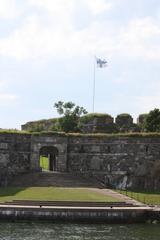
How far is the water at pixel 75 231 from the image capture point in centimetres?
2672

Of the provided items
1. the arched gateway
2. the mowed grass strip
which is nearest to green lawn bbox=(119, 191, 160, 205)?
the mowed grass strip

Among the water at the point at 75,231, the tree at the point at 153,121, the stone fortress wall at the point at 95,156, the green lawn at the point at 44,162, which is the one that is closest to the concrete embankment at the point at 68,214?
the water at the point at 75,231

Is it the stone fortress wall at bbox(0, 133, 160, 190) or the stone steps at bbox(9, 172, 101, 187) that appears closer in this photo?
the stone steps at bbox(9, 172, 101, 187)

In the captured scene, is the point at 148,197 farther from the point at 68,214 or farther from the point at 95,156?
the point at 95,156

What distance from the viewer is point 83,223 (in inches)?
1236

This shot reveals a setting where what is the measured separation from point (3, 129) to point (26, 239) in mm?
25275

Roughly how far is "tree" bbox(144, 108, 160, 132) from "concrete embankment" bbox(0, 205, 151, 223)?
22.9 m

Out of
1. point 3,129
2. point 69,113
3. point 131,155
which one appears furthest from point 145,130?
point 3,129

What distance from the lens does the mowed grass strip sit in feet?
116

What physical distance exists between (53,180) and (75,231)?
16.6m

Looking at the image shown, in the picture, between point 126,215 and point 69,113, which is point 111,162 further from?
point 126,215

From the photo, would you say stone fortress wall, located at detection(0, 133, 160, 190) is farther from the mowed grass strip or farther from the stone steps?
the mowed grass strip

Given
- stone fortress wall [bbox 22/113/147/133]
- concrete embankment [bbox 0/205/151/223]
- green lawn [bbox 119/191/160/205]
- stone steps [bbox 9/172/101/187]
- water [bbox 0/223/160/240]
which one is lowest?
water [bbox 0/223/160/240]

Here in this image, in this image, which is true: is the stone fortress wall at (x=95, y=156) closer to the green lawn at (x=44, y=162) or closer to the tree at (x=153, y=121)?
the tree at (x=153, y=121)
